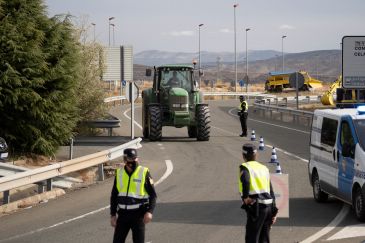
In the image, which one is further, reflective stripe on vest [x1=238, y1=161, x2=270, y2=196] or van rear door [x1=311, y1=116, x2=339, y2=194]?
van rear door [x1=311, y1=116, x2=339, y2=194]

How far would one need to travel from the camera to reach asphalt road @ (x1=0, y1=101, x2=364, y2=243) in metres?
12.3

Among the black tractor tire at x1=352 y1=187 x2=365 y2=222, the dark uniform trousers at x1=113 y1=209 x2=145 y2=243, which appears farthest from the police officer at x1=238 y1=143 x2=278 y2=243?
the black tractor tire at x1=352 y1=187 x2=365 y2=222

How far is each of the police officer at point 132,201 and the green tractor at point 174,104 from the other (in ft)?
68.5

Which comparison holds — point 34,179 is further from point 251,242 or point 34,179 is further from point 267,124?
point 267,124

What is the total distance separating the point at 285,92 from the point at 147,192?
8130cm

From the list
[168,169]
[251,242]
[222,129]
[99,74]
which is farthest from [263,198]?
[222,129]

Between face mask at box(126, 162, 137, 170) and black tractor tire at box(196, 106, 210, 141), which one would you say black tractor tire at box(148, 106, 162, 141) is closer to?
black tractor tire at box(196, 106, 210, 141)

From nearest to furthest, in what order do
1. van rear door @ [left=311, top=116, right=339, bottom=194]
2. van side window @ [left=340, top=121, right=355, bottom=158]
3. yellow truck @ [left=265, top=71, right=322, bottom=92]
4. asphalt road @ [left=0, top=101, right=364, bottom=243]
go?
asphalt road @ [left=0, top=101, right=364, bottom=243] < van side window @ [left=340, top=121, right=355, bottom=158] < van rear door @ [left=311, top=116, right=339, bottom=194] < yellow truck @ [left=265, top=71, right=322, bottom=92]

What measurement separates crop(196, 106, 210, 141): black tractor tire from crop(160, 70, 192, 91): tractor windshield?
1245 millimetres

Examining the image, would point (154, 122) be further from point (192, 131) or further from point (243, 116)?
point (243, 116)

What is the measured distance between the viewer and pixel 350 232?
12.5 m

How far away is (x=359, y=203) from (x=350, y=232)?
0.98m

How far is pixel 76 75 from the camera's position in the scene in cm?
2392

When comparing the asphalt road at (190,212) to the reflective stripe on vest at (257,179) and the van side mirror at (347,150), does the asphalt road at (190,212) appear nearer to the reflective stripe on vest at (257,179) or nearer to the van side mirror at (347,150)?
the van side mirror at (347,150)
